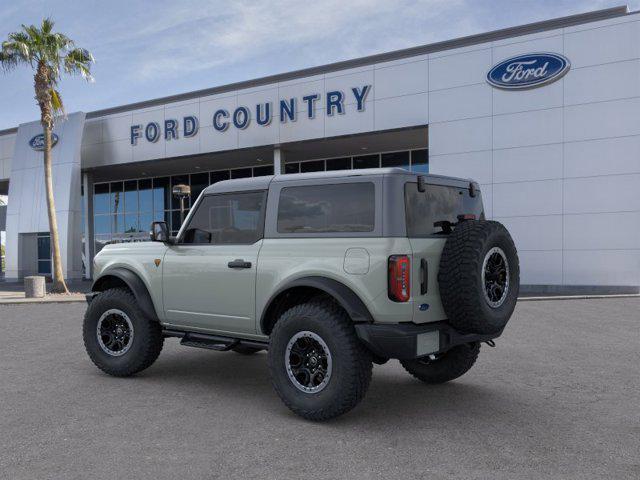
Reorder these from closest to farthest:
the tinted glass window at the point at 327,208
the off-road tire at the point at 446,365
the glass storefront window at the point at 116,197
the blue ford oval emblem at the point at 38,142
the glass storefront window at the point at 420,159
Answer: the tinted glass window at the point at 327,208 < the off-road tire at the point at 446,365 < the glass storefront window at the point at 420,159 < the blue ford oval emblem at the point at 38,142 < the glass storefront window at the point at 116,197

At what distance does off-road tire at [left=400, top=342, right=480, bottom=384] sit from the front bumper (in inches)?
44.8

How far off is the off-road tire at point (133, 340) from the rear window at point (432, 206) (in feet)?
10.2

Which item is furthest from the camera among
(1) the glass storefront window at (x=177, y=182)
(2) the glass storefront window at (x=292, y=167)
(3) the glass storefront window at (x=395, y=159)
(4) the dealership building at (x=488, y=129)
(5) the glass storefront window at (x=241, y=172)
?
(1) the glass storefront window at (x=177, y=182)

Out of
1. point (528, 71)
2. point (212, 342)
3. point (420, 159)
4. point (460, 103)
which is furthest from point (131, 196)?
point (212, 342)

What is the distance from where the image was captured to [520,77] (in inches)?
695

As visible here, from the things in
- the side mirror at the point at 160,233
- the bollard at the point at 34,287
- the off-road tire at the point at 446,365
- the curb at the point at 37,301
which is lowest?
the curb at the point at 37,301

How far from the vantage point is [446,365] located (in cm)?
565

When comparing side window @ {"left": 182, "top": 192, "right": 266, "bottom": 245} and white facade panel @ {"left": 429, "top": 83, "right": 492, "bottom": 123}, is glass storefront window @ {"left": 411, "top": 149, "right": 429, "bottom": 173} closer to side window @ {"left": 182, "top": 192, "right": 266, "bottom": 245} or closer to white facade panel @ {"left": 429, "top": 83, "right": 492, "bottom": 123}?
white facade panel @ {"left": 429, "top": 83, "right": 492, "bottom": 123}

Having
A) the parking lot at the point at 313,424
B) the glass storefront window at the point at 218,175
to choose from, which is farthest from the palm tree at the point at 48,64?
the parking lot at the point at 313,424

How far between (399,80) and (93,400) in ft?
54.1

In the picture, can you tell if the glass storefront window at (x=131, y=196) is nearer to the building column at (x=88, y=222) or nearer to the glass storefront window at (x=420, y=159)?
the building column at (x=88, y=222)

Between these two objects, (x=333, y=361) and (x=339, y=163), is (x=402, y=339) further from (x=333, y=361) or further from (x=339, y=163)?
(x=339, y=163)

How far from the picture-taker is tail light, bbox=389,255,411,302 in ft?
13.9

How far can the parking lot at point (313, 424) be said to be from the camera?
3637 millimetres
